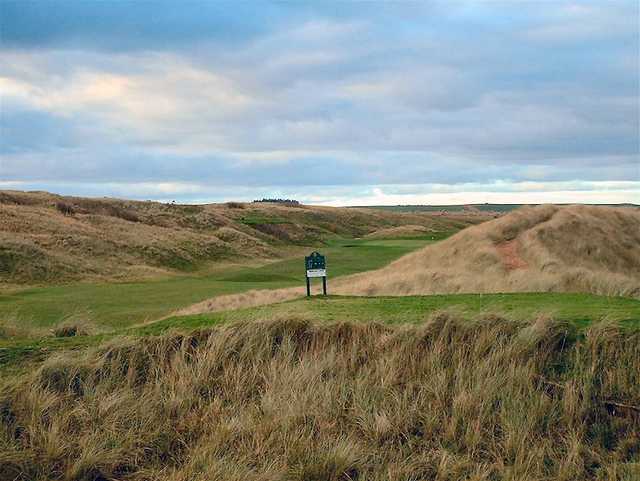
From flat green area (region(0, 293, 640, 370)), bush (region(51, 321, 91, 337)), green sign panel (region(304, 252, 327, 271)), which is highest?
green sign panel (region(304, 252, 327, 271))

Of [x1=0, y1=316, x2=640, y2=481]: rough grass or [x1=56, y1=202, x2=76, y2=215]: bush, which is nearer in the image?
[x1=0, y1=316, x2=640, y2=481]: rough grass

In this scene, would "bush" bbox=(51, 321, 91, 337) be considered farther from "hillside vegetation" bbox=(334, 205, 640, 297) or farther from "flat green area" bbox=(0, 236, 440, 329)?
"hillside vegetation" bbox=(334, 205, 640, 297)

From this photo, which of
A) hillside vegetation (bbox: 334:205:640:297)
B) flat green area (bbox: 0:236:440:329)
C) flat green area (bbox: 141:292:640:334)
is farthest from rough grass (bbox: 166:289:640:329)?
hillside vegetation (bbox: 334:205:640:297)

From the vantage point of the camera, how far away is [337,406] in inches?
314

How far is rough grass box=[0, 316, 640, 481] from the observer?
7.07 metres

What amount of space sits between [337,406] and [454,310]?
262cm

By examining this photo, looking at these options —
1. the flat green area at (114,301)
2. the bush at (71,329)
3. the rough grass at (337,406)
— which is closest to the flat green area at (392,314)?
the rough grass at (337,406)

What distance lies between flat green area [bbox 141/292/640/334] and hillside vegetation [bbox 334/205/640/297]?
5535 mm

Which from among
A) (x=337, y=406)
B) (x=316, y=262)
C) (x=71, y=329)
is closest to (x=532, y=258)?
(x=316, y=262)

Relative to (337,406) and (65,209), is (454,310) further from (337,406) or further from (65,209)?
(65,209)

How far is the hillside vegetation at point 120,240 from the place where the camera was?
1357 inches

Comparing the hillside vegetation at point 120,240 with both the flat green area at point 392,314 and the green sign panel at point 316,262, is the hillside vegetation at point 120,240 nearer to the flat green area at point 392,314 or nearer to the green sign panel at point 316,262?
the green sign panel at point 316,262

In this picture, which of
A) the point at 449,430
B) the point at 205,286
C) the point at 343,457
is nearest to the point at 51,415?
the point at 343,457

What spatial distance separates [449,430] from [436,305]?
3632 millimetres
